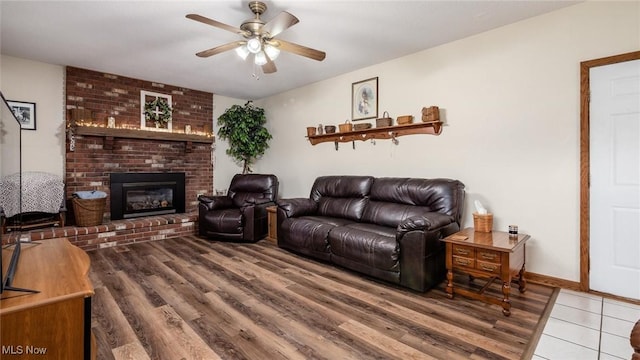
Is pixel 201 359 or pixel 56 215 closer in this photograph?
pixel 201 359

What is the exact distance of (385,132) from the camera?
388 centimetres

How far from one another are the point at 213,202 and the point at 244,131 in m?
1.53

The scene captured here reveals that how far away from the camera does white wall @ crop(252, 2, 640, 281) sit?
2596 mm

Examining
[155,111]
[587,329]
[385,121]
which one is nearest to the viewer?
[587,329]

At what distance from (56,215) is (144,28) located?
9.44 feet

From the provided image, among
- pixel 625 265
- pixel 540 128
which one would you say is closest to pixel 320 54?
pixel 540 128

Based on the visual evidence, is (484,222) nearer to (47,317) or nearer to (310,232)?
(310,232)

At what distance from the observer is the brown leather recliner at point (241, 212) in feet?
13.9

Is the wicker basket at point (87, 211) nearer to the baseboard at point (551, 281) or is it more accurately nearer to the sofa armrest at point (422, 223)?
the sofa armrest at point (422, 223)

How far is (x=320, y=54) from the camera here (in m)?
2.62

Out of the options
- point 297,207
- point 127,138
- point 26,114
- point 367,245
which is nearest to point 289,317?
point 367,245

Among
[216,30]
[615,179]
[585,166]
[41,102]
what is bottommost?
[615,179]

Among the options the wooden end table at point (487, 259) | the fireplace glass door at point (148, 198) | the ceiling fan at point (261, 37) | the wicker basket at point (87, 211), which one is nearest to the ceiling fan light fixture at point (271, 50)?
the ceiling fan at point (261, 37)

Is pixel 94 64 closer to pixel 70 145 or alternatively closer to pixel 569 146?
pixel 70 145
